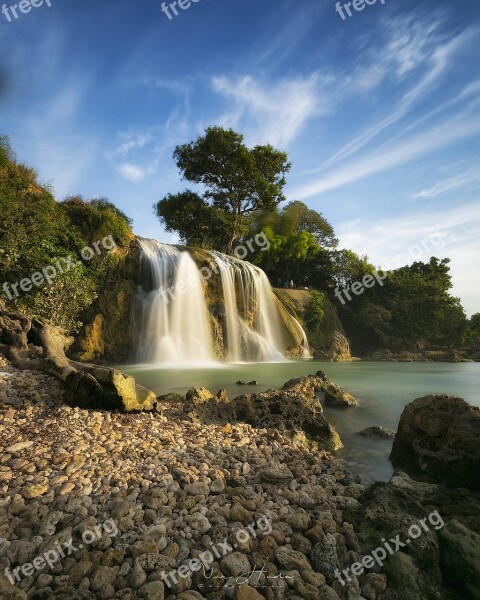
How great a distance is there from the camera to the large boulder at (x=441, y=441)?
4195 mm

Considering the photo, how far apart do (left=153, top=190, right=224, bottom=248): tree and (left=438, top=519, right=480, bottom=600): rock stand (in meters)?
26.4

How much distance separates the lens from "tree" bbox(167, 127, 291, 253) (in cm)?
2762

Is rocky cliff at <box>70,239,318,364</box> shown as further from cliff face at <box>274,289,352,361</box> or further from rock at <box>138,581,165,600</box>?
rock at <box>138,581,165,600</box>

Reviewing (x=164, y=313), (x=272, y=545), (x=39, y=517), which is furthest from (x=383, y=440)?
(x=164, y=313)

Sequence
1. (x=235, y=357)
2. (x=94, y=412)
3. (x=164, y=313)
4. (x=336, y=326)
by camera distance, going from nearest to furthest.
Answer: (x=94, y=412)
(x=164, y=313)
(x=235, y=357)
(x=336, y=326)

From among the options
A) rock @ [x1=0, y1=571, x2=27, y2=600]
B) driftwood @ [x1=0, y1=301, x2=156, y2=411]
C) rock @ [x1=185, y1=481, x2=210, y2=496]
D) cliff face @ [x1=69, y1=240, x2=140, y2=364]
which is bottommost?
rock @ [x1=185, y1=481, x2=210, y2=496]

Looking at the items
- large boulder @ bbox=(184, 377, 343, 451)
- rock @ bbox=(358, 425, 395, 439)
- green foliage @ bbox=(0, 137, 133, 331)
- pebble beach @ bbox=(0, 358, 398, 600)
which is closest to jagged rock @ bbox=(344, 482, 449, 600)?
pebble beach @ bbox=(0, 358, 398, 600)

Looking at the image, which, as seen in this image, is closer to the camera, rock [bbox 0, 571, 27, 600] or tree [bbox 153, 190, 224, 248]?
rock [bbox 0, 571, 27, 600]

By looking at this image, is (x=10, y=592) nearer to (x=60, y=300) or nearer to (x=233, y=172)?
(x=60, y=300)

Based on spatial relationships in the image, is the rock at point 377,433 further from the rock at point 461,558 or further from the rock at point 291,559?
the rock at point 291,559

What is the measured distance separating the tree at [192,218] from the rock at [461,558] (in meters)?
26.4

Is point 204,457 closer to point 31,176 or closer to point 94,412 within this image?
point 94,412

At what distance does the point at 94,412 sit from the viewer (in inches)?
199

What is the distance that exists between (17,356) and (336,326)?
88.5ft
